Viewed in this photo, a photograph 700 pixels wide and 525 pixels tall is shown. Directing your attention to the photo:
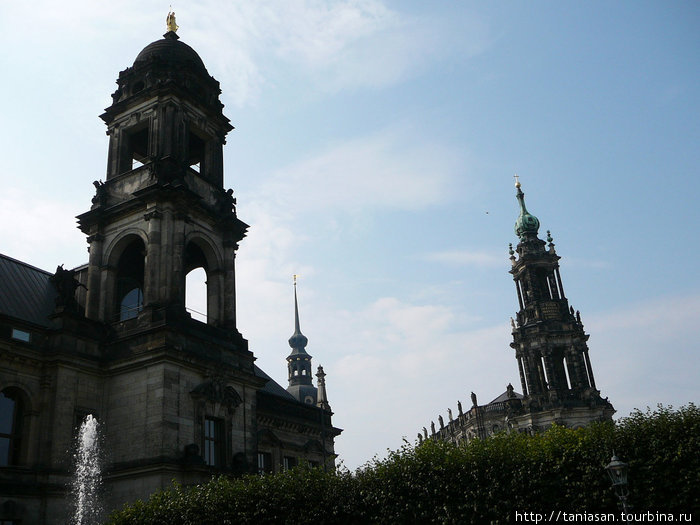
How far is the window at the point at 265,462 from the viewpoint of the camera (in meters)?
34.8

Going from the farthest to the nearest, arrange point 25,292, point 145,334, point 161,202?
point 25,292, point 161,202, point 145,334

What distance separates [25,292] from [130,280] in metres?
4.86

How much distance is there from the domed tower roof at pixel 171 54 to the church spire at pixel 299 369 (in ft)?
189

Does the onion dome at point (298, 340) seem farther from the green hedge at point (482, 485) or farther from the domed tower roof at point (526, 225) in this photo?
the green hedge at point (482, 485)

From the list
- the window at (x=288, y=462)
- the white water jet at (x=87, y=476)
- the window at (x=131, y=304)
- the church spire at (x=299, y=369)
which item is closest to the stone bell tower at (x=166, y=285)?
the window at (x=131, y=304)

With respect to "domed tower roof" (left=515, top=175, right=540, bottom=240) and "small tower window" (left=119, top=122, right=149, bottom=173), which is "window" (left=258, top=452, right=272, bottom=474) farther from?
"domed tower roof" (left=515, top=175, right=540, bottom=240)

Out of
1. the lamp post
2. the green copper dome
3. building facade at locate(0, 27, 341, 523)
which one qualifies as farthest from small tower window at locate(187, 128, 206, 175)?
the green copper dome

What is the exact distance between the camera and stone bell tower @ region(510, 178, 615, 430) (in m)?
71.7

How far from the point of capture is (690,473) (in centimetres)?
1730

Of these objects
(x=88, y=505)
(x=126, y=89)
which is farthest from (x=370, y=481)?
(x=126, y=89)

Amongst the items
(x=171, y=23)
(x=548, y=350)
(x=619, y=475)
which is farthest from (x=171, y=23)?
(x=548, y=350)

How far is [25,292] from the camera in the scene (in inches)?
1192

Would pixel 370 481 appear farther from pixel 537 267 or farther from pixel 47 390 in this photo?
pixel 537 267

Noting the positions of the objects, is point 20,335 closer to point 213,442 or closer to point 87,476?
point 87,476
